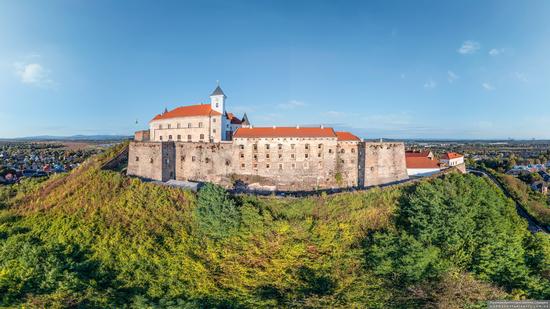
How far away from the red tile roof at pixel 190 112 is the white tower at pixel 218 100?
0.74 meters

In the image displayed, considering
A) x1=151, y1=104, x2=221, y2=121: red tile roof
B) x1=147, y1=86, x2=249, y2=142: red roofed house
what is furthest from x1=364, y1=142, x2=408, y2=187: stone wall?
x1=151, y1=104, x2=221, y2=121: red tile roof

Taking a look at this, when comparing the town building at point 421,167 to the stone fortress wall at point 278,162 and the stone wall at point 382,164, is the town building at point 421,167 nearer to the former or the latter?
the stone fortress wall at point 278,162

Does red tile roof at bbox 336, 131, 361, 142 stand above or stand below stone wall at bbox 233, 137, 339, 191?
above

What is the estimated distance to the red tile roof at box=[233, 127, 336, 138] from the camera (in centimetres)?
3653

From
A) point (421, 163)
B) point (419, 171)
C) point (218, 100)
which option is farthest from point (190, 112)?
point (421, 163)

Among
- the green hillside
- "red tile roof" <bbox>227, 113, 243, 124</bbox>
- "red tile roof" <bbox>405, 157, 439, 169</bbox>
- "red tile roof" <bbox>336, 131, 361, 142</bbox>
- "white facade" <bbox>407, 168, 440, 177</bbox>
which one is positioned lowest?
the green hillside

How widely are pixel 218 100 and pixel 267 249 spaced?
949 inches

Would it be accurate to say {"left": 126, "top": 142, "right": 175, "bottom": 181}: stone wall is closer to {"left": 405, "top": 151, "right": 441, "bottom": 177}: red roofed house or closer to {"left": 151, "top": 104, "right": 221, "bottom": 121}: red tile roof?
{"left": 151, "top": 104, "right": 221, "bottom": 121}: red tile roof

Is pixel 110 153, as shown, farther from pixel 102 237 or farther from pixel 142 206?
pixel 102 237

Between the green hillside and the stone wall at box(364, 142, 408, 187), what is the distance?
845cm

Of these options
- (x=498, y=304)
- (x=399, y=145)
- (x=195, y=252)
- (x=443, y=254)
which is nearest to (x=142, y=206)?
(x=195, y=252)

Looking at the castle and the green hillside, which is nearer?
the green hillside

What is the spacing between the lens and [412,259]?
17.7 meters

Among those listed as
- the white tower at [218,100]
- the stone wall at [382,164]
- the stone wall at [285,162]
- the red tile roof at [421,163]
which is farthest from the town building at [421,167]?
the white tower at [218,100]
